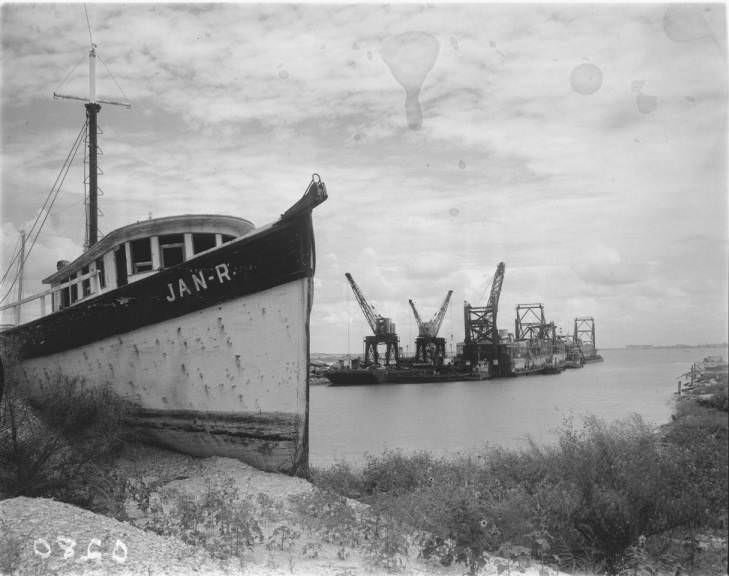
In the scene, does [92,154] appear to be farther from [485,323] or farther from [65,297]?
[485,323]

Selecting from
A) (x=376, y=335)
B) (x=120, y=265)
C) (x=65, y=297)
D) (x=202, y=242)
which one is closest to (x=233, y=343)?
(x=202, y=242)

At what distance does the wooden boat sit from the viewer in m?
10.7

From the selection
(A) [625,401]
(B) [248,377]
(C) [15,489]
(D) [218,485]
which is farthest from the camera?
(A) [625,401]

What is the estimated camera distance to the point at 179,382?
437 inches

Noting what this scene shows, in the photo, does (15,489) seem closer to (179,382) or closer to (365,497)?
(179,382)

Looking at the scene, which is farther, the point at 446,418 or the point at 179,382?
the point at 446,418

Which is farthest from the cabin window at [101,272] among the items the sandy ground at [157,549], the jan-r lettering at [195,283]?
the sandy ground at [157,549]

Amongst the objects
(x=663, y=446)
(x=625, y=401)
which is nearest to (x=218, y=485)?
(x=663, y=446)

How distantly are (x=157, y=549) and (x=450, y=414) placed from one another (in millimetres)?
33511

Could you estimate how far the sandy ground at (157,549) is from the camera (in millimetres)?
→ 5781

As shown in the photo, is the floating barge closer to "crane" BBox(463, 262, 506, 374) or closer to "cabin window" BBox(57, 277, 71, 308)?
"crane" BBox(463, 262, 506, 374)

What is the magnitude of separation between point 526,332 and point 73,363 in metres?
114

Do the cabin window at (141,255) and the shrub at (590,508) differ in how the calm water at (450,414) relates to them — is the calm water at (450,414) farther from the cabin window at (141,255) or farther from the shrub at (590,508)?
the cabin window at (141,255)

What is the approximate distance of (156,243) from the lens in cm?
1155
